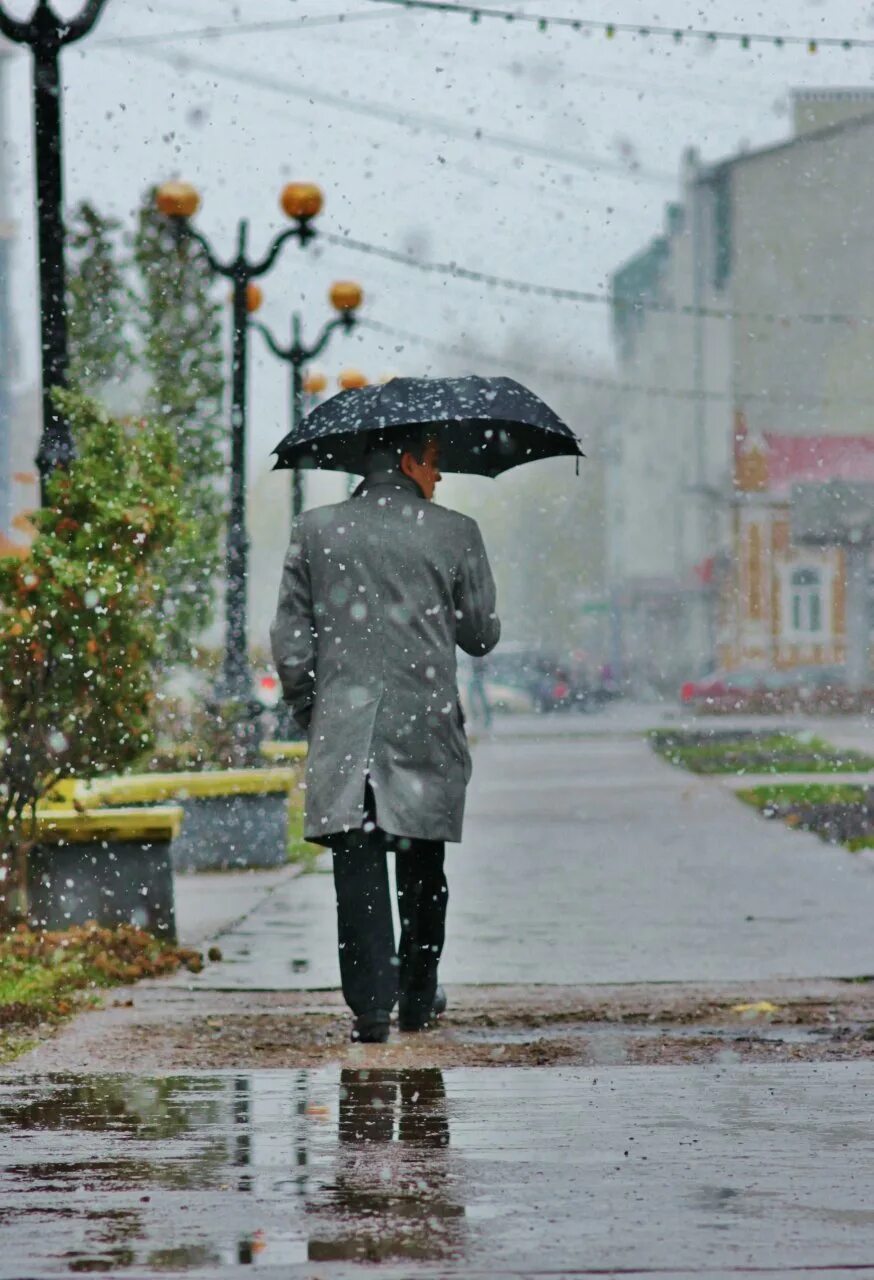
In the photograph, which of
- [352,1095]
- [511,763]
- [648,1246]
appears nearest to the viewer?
[648,1246]

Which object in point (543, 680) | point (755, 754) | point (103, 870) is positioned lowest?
point (543, 680)

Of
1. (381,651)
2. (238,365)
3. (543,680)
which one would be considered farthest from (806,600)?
(381,651)

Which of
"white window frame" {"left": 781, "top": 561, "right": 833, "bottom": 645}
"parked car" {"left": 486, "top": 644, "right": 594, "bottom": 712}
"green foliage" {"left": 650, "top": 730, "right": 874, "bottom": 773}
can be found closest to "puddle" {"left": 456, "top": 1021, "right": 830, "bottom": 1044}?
"green foliage" {"left": 650, "top": 730, "right": 874, "bottom": 773}

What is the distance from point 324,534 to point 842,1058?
2052mm

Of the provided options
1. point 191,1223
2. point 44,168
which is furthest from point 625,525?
point 191,1223

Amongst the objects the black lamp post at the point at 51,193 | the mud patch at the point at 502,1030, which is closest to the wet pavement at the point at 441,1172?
the mud patch at the point at 502,1030

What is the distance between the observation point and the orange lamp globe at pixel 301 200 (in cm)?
1986

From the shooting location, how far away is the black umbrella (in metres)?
7.46

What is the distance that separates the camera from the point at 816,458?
7056 centimetres

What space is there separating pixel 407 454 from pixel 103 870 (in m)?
3.13

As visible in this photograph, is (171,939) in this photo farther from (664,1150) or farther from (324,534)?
(664,1150)

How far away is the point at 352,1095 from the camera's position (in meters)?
6.09

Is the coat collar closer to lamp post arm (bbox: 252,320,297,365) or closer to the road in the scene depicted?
the road

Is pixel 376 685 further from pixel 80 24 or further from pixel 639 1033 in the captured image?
pixel 80 24
